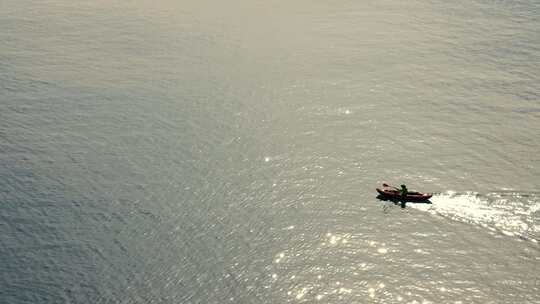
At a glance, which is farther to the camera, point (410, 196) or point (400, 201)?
point (400, 201)

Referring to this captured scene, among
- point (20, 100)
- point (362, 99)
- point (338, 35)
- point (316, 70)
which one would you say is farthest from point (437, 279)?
point (20, 100)

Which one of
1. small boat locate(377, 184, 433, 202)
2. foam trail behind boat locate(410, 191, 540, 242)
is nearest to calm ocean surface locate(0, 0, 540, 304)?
foam trail behind boat locate(410, 191, 540, 242)

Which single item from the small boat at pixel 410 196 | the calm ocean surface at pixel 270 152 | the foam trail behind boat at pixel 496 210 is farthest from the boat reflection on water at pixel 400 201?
the calm ocean surface at pixel 270 152

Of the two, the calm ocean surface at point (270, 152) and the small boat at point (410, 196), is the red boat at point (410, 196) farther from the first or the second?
the calm ocean surface at point (270, 152)

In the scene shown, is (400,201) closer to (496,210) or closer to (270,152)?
(496,210)

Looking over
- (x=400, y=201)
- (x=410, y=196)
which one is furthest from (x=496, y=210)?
(x=400, y=201)

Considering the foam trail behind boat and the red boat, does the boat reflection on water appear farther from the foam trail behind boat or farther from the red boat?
the foam trail behind boat
